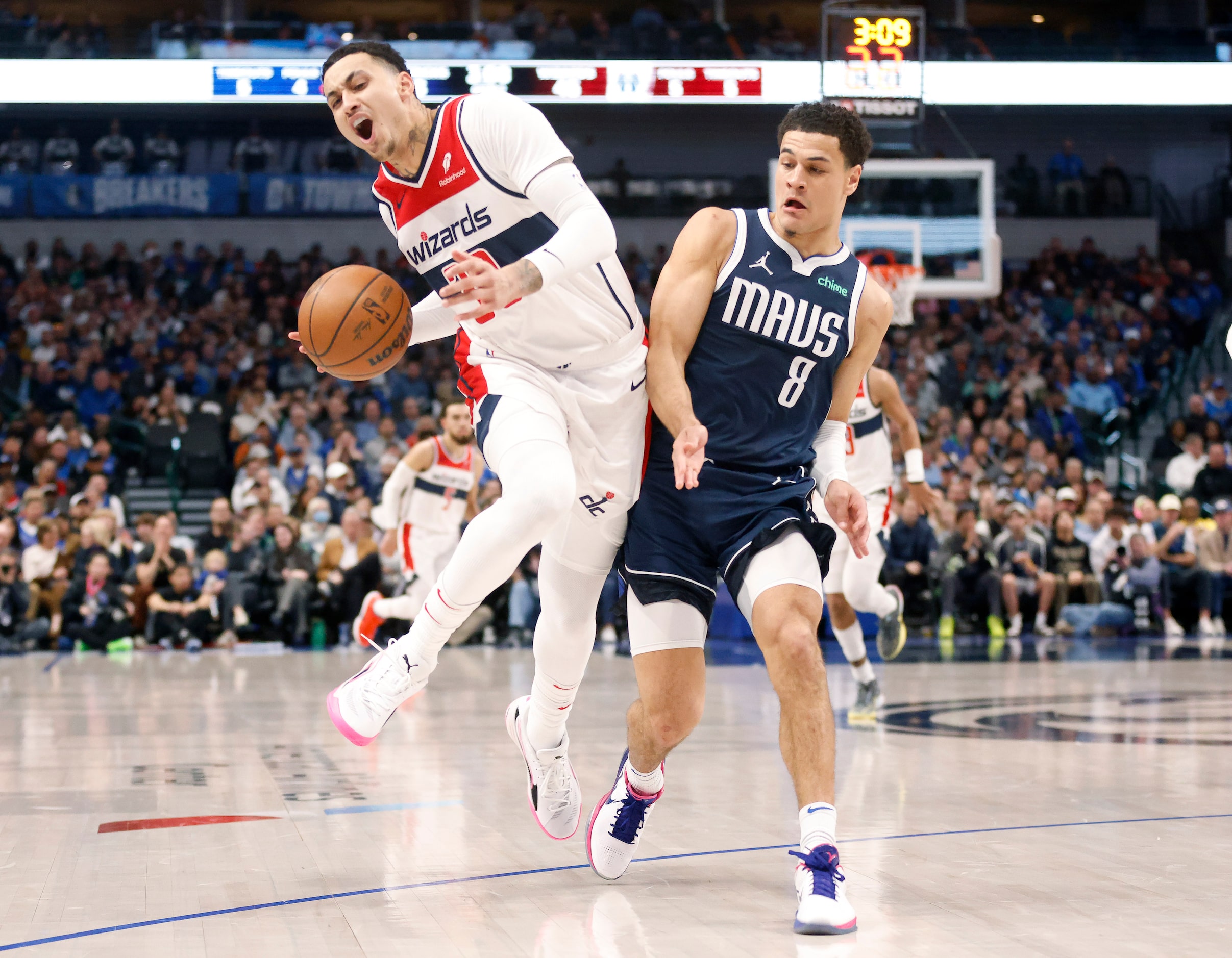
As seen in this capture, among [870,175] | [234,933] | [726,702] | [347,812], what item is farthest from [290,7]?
[234,933]

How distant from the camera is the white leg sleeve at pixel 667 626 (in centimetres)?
401

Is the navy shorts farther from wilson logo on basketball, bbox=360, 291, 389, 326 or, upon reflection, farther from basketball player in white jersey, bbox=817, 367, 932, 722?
basketball player in white jersey, bbox=817, 367, 932, 722

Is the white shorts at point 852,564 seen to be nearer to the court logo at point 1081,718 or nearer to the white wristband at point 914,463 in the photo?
the white wristband at point 914,463

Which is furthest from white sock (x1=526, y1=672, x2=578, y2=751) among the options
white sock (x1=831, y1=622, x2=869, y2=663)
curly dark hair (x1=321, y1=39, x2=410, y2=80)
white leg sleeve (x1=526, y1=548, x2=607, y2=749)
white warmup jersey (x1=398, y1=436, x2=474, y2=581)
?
white warmup jersey (x1=398, y1=436, x2=474, y2=581)

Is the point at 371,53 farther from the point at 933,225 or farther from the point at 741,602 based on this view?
the point at 933,225

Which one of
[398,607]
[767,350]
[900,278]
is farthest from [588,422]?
[900,278]

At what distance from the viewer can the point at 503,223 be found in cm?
414

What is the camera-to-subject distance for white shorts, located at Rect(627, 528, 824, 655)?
384cm

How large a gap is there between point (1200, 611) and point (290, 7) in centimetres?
1837

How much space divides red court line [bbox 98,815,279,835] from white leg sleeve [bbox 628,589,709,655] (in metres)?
1.74

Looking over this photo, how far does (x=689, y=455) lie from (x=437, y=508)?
328 inches

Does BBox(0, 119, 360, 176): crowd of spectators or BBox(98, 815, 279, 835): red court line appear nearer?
BBox(98, 815, 279, 835): red court line

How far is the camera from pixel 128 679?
10.4 meters

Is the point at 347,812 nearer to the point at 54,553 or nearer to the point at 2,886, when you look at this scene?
the point at 2,886
